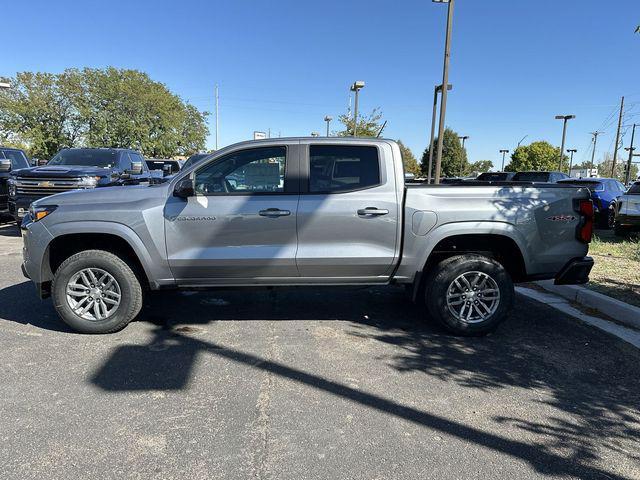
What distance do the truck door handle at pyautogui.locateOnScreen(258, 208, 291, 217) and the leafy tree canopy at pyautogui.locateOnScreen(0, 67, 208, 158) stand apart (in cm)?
3849

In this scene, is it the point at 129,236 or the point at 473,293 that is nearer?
the point at 129,236

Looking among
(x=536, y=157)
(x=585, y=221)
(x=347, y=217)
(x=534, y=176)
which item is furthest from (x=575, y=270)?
(x=536, y=157)

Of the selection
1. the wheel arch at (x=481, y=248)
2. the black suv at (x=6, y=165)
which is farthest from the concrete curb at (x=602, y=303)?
the black suv at (x=6, y=165)

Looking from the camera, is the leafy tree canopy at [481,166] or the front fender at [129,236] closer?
the front fender at [129,236]

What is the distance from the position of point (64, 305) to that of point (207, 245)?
150 centimetres

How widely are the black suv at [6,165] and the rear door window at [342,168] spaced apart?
8763 mm

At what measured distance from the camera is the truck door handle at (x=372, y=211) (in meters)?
4.38

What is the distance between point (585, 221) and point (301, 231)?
281cm

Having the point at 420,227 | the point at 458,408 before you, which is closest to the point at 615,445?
the point at 458,408

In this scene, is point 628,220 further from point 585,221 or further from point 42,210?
point 42,210

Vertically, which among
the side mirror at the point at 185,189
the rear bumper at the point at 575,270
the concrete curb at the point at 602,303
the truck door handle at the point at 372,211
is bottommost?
the concrete curb at the point at 602,303

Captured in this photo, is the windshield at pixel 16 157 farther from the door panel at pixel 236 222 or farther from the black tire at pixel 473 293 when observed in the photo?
the black tire at pixel 473 293

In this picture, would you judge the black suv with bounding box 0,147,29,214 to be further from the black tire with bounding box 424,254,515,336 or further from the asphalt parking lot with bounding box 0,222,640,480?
the black tire with bounding box 424,254,515,336

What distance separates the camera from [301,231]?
173 inches
